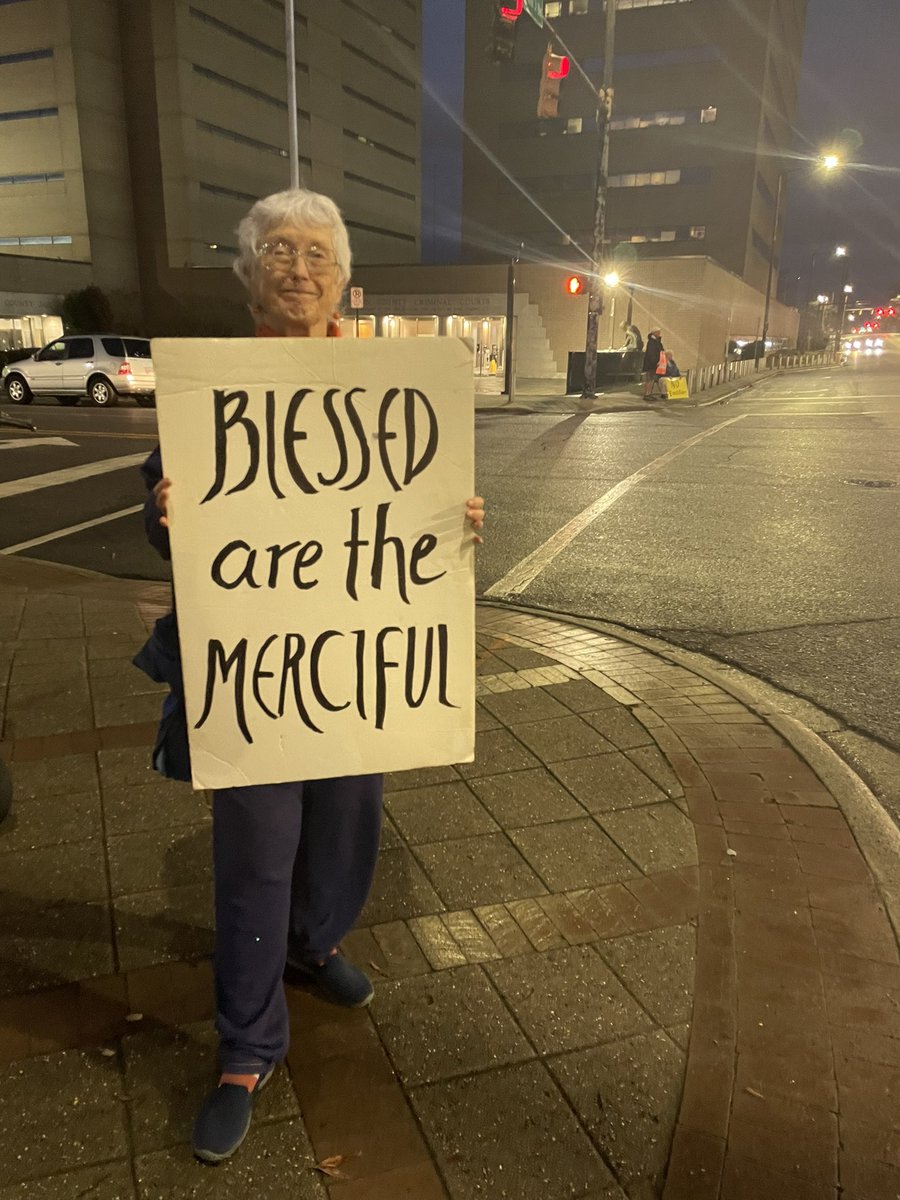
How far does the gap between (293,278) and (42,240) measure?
47464 mm

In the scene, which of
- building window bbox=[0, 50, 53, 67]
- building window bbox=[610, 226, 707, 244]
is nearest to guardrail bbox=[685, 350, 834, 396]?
building window bbox=[610, 226, 707, 244]

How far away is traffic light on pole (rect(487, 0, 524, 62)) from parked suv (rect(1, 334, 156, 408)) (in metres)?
10.6

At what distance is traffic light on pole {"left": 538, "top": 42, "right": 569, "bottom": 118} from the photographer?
1625 cm

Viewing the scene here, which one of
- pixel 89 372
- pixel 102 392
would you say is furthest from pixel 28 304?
pixel 102 392

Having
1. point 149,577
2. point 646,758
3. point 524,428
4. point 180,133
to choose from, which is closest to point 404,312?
point 180,133

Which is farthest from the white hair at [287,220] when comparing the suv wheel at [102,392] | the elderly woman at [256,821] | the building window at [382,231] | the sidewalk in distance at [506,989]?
the building window at [382,231]

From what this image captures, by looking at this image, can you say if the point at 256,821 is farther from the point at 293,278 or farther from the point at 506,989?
the point at 293,278

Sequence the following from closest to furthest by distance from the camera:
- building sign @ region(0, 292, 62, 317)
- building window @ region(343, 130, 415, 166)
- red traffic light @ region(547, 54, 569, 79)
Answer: red traffic light @ region(547, 54, 569, 79), building sign @ region(0, 292, 62, 317), building window @ region(343, 130, 415, 166)

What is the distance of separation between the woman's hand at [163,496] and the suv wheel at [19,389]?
22.5m

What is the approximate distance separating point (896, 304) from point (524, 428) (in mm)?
179468

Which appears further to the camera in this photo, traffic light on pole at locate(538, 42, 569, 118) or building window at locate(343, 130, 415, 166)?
building window at locate(343, 130, 415, 166)

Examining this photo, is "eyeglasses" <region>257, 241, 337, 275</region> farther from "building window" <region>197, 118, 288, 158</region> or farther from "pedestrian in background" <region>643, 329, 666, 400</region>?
"building window" <region>197, 118, 288, 158</region>

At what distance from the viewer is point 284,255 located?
2.02 metres

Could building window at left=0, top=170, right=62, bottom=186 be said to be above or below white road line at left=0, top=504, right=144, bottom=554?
above
